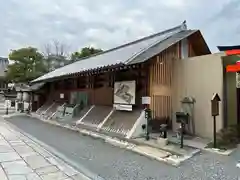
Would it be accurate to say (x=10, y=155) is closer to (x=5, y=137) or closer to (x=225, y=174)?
(x=5, y=137)

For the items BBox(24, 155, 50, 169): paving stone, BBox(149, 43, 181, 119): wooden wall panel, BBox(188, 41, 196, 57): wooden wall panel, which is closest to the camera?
BBox(24, 155, 50, 169): paving stone

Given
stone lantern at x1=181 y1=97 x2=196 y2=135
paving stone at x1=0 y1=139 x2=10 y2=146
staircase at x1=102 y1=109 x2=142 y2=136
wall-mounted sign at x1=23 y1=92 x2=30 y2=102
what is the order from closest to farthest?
paving stone at x1=0 y1=139 x2=10 y2=146
stone lantern at x1=181 y1=97 x2=196 y2=135
staircase at x1=102 y1=109 x2=142 y2=136
wall-mounted sign at x1=23 y1=92 x2=30 y2=102

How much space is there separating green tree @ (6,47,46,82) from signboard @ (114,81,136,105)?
25.6 m

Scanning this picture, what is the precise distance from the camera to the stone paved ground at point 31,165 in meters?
4.58

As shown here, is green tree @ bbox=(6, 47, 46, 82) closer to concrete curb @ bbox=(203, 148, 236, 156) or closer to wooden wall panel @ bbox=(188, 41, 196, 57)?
wooden wall panel @ bbox=(188, 41, 196, 57)

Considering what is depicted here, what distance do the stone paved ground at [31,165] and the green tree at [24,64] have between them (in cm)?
2726

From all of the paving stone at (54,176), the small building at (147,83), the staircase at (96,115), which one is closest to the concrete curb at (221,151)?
the small building at (147,83)

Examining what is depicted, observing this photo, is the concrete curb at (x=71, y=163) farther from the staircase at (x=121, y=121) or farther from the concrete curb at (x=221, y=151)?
the concrete curb at (x=221, y=151)

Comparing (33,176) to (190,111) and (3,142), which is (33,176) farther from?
(190,111)

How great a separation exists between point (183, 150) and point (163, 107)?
2983mm

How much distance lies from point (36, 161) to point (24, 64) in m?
30.3

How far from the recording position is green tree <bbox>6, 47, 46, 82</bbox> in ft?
107

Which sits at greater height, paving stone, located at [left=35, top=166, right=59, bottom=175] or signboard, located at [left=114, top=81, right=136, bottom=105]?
signboard, located at [left=114, top=81, right=136, bottom=105]

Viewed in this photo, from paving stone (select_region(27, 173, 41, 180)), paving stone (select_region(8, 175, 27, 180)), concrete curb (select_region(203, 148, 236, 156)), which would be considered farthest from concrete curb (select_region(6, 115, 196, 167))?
paving stone (select_region(8, 175, 27, 180))
